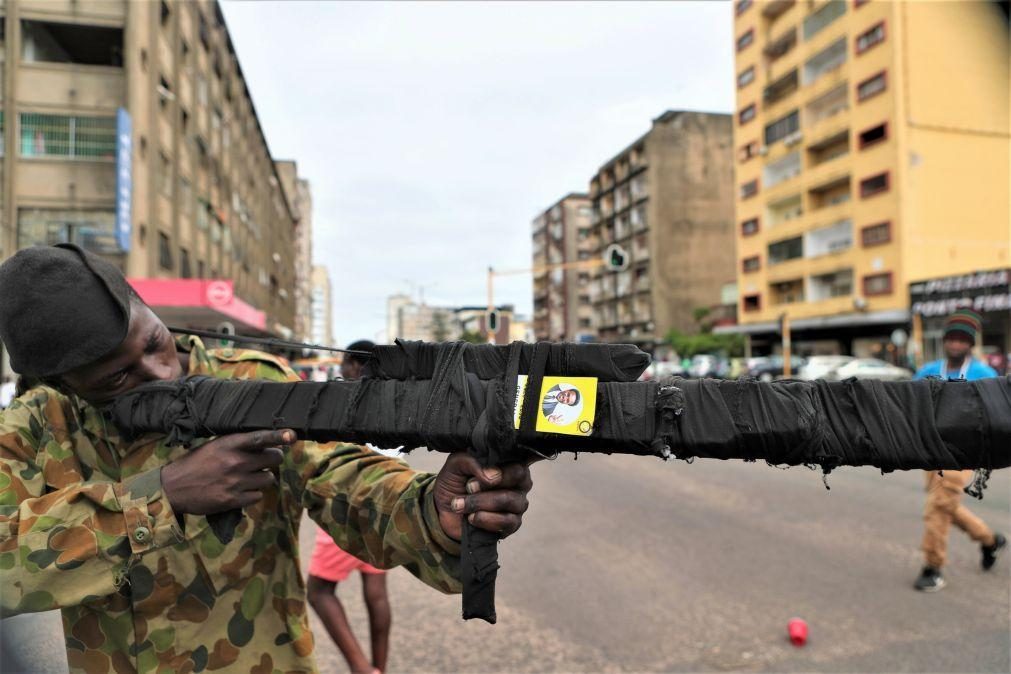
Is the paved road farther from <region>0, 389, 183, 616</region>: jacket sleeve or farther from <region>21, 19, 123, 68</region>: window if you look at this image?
<region>21, 19, 123, 68</region>: window

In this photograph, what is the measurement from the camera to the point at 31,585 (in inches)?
46.9

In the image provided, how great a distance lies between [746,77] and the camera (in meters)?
42.0

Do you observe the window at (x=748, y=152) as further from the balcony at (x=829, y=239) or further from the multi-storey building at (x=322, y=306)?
the multi-storey building at (x=322, y=306)

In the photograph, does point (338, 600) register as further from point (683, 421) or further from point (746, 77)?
point (746, 77)

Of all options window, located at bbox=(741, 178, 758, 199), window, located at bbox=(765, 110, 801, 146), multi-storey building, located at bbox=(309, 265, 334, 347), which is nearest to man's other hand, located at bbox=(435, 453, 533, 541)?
window, located at bbox=(765, 110, 801, 146)

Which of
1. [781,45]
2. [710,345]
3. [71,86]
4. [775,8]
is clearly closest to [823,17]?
[781,45]

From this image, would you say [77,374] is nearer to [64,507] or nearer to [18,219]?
[64,507]

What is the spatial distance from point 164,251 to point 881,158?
106 feet

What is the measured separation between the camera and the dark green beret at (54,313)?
1.22m

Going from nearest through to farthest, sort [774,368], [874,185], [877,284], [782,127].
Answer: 1. [774,368]
2. [877,284]
3. [874,185]
4. [782,127]

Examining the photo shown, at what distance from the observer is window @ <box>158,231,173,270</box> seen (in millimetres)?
22250

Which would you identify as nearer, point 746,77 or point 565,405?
point 565,405

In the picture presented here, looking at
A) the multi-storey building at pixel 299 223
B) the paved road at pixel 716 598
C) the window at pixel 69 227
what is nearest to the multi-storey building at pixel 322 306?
the multi-storey building at pixel 299 223

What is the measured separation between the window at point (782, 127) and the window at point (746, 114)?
6.33ft
